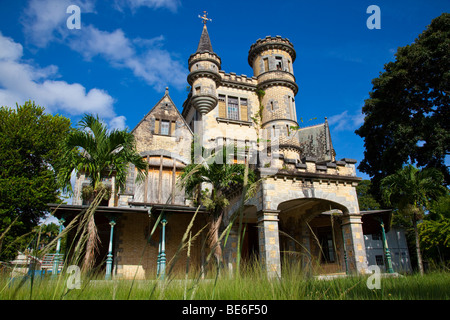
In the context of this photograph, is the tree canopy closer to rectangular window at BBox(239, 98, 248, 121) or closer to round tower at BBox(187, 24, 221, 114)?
round tower at BBox(187, 24, 221, 114)

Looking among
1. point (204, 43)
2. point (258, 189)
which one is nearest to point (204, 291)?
point (258, 189)

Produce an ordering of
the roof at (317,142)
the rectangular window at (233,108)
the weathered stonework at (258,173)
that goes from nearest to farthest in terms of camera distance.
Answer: the weathered stonework at (258,173)
the rectangular window at (233,108)
the roof at (317,142)

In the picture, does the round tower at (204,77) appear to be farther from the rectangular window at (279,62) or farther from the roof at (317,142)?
the roof at (317,142)

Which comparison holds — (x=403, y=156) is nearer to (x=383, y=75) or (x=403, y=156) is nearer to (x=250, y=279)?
(x=383, y=75)

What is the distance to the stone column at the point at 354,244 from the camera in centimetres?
1139

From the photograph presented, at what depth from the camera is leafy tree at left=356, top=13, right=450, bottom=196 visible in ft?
65.1

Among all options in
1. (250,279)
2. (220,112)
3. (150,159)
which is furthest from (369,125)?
(250,279)

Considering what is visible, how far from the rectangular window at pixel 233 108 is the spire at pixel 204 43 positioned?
3598 mm

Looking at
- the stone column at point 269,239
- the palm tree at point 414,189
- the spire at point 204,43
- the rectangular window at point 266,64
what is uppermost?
the spire at point 204,43

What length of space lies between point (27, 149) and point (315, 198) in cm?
1868

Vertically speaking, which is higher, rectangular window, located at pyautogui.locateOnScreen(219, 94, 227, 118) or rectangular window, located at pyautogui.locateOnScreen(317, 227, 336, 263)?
rectangular window, located at pyautogui.locateOnScreen(219, 94, 227, 118)

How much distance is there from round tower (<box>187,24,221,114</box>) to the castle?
0.06 meters

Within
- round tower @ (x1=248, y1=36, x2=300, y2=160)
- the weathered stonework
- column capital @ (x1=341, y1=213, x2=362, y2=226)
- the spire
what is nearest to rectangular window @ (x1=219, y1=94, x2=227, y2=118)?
the weathered stonework

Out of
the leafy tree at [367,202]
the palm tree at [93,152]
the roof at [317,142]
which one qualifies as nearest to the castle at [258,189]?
the palm tree at [93,152]
